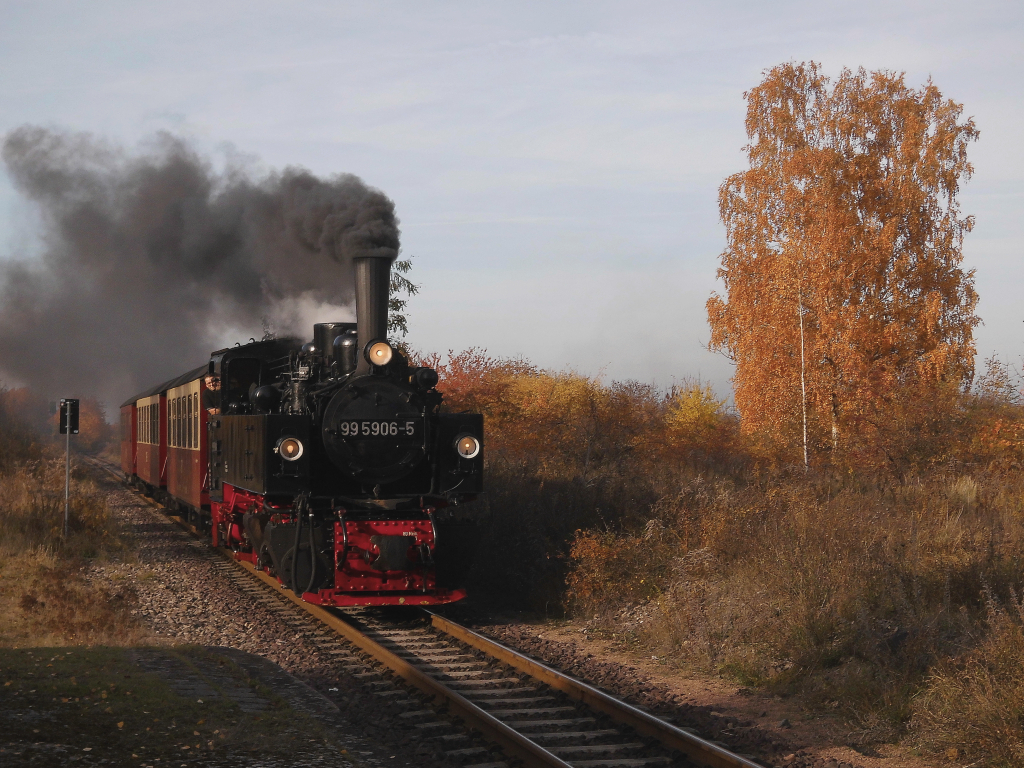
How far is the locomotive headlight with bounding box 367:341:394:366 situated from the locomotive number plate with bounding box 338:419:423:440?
60 centimetres

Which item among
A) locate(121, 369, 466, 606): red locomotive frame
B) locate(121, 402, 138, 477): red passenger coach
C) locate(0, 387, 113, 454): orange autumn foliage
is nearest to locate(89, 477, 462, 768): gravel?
locate(121, 369, 466, 606): red locomotive frame

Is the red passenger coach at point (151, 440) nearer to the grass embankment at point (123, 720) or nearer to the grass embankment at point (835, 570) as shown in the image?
the grass embankment at point (835, 570)

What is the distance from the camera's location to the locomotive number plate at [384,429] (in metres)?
9.45

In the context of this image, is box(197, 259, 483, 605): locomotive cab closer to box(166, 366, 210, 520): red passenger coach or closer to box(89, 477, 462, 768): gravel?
box(89, 477, 462, 768): gravel

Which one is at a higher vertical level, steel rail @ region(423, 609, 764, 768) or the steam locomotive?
the steam locomotive

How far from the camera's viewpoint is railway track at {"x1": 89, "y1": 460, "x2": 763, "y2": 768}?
5.47 m

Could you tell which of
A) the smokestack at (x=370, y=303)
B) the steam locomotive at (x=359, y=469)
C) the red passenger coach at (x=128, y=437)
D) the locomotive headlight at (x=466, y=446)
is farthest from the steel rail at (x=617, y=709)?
the red passenger coach at (x=128, y=437)

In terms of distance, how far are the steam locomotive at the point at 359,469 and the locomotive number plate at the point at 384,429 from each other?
0.01m

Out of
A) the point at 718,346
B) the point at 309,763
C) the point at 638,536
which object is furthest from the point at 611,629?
the point at 718,346

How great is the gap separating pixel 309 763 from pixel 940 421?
1139cm

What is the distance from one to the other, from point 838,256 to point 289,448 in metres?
15.3

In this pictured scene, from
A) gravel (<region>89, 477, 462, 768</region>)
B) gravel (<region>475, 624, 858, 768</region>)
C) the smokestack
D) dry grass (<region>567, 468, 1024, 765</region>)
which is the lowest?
gravel (<region>89, 477, 462, 768</region>)

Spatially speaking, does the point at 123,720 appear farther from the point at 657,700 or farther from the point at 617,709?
the point at 657,700

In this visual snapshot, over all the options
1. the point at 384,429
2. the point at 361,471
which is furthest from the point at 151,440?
the point at 384,429
